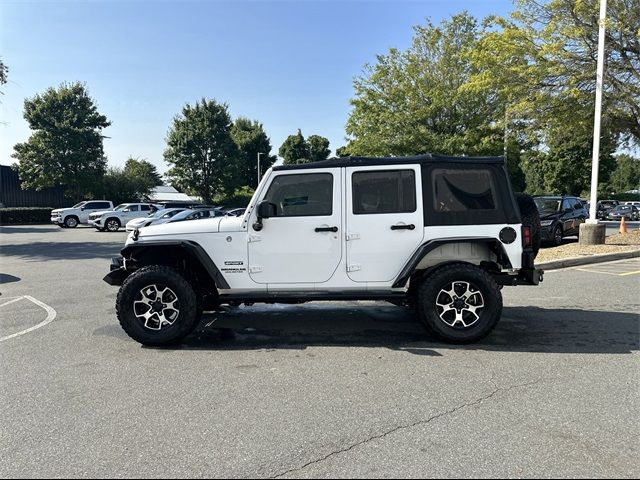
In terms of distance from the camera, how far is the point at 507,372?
13.9 ft

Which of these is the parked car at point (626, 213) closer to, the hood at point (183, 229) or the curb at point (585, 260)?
the curb at point (585, 260)

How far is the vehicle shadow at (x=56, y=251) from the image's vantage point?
1368 centimetres

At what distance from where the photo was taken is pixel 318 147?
65562 millimetres

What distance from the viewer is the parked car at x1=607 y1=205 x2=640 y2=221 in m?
33.1

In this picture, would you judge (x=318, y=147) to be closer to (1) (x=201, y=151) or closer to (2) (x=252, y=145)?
(2) (x=252, y=145)

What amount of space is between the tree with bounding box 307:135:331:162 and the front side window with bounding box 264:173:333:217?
5966 cm

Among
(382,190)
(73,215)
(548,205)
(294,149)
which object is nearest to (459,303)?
(382,190)

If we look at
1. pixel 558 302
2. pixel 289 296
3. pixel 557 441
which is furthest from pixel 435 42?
pixel 557 441

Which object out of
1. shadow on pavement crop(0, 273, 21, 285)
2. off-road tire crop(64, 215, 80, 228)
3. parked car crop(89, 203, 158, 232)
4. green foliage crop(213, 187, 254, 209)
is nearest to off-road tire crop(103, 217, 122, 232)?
parked car crop(89, 203, 158, 232)

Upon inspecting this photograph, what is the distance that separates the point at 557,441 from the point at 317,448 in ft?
5.17

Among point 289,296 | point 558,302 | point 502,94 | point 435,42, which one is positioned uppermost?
point 435,42

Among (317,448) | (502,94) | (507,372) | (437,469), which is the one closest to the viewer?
(437,469)

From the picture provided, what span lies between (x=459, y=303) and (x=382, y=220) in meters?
1.22

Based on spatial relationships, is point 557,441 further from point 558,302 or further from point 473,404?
point 558,302
